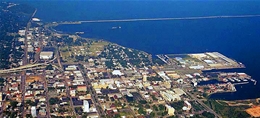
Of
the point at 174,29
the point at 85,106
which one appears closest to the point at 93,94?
the point at 85,106

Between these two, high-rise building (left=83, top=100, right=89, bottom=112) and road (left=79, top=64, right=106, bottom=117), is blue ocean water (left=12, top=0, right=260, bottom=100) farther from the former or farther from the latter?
high-rise building (left=83, top=100, right=89, bottom=112)

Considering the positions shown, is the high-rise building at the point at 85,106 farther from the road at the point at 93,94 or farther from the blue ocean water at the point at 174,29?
the blue ocean water at the point at 174,29

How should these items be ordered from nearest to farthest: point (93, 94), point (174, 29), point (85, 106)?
1. point (85, 106)
2. point (93, 94)
3. point (174, 29)

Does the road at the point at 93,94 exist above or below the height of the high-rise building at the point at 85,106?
below

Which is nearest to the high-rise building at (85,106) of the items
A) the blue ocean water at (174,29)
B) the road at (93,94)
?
the road at (93,94)

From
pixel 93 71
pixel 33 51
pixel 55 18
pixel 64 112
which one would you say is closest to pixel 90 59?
pixel 93 71

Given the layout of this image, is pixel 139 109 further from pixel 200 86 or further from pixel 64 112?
pixel 200 86

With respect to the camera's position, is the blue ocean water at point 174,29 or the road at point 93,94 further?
the blue ocean water at point 174,29

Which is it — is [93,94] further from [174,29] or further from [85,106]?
[174,29]
